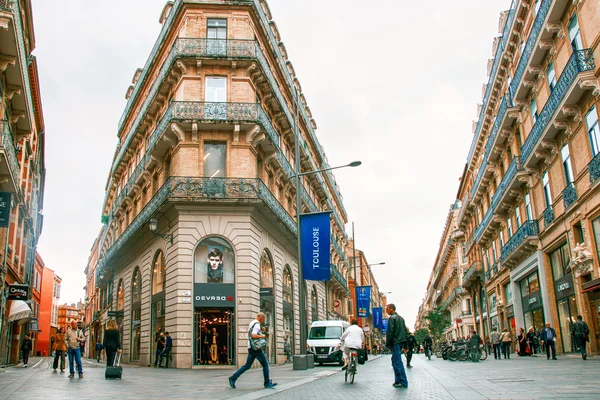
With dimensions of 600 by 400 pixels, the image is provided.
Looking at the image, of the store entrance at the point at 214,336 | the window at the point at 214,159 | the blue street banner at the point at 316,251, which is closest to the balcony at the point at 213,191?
the window at the point at 214,159

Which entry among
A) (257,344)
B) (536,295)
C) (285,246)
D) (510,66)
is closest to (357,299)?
(285,246)

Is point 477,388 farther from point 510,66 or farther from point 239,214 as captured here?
point 510,66

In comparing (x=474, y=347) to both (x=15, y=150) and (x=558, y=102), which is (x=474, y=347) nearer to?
(x=558, y=102)

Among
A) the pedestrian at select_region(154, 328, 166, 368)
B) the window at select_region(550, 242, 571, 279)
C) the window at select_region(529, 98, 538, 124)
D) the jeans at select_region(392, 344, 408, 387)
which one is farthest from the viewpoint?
the window at select_region(529, 98, 538, 124)

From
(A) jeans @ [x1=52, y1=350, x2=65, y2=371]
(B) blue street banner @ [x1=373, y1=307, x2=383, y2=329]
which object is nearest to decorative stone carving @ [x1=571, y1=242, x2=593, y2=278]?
(A) jeans @ [x1=52, y1=350, x2=65, y2=371]

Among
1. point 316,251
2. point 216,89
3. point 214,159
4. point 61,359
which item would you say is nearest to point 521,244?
point 316,251

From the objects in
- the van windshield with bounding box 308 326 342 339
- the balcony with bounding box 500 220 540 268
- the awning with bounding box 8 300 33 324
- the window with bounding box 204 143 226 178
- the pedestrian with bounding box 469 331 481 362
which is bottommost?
the pedestrian with bounding box 469 331 481 362

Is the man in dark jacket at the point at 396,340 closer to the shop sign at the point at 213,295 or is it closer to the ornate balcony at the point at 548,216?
the shop sign at the point at 213,295

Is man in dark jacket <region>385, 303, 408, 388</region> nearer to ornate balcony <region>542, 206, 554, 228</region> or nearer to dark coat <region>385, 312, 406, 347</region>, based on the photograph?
dark coat <region>385, 312, 406, 347</region>

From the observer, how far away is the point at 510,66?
30.0 meters

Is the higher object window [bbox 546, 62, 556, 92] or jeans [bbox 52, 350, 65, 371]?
window [bbox 546, 62, 556, 92]

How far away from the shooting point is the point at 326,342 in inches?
993

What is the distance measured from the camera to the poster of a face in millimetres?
23781

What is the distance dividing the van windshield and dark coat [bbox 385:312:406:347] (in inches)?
594
